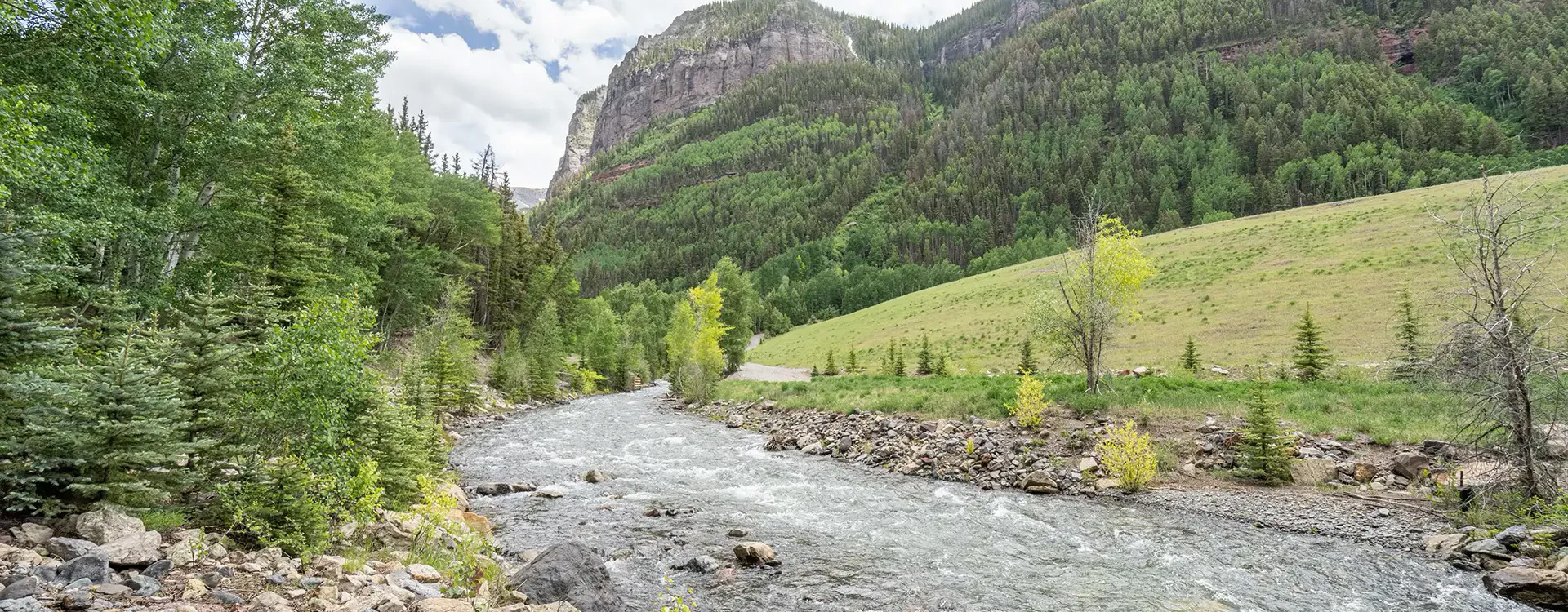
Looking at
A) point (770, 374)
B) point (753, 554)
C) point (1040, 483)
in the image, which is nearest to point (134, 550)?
point (753, 554)

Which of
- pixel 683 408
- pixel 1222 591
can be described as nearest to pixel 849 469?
pixel 1222 591

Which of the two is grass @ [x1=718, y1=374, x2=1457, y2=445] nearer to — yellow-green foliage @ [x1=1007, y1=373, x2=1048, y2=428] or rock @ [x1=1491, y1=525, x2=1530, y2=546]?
yellow-green foliage @ [x1=1007, y1=373, x2=1048, y2=428]

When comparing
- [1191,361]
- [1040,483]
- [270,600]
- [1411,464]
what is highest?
[1191,361]

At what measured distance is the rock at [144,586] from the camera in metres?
6.51

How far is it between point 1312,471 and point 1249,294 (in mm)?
40956

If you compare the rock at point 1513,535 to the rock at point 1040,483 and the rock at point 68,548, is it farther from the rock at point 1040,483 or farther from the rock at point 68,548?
the rock at point 68,548

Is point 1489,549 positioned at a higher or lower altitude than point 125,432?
lower

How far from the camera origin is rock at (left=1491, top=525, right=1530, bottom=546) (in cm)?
1060

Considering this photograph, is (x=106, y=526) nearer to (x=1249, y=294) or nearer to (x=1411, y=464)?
(x=1411, y=464)

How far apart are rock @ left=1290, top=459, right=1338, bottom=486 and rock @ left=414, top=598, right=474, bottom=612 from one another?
1927cm

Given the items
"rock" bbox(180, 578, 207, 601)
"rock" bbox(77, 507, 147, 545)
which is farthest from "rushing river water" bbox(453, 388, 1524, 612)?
"rock" bbox(77, 507, 147, 545)

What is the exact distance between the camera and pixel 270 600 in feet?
22.7

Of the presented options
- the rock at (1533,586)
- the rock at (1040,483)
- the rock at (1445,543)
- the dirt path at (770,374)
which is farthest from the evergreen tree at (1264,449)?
the dirt path at (770,374)

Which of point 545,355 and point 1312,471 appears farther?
point 545,355
